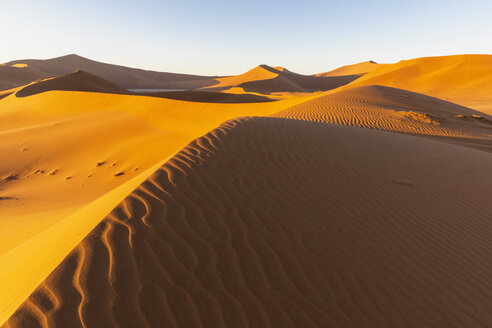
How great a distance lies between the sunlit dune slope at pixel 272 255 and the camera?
200 centimetres

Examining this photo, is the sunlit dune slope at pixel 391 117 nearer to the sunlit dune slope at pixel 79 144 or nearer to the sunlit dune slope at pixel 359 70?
the sunlit dune slope at pixel 79 144

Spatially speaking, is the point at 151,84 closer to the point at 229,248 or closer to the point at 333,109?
the point at 333,109

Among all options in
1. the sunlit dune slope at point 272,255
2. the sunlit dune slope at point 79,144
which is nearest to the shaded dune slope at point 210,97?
the sunlit dune slope at point 79,144

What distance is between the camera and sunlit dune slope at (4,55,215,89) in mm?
81125

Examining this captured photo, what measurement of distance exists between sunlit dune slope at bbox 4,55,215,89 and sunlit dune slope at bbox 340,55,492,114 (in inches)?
1936

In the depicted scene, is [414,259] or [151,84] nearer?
[414,259]

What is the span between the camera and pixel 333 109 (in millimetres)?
13891

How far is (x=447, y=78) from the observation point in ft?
144

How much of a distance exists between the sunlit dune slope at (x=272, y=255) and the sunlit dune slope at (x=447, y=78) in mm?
40046

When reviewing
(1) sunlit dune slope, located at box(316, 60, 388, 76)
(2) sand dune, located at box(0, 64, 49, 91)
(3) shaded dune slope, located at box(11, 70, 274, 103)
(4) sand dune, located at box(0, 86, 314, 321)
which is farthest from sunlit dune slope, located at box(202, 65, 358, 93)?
(2) sand dune, located at box(0, 64, 49, 91)

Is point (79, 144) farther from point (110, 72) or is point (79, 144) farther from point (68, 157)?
point (110, 72)

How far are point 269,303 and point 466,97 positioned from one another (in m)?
46.3

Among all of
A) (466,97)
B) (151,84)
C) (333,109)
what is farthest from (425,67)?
(151,84)

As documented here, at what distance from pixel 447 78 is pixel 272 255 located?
54306 millimetres
